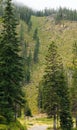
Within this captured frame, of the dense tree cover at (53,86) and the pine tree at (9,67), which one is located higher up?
the pine tree at (9,67)

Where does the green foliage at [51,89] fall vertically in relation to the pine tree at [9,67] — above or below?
below

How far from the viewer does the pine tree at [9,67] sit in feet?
116

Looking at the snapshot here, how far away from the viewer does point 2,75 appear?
36188mm

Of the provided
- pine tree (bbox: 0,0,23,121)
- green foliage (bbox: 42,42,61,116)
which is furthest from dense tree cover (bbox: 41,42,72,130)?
pine tree (bbox: 0,0,23,121)

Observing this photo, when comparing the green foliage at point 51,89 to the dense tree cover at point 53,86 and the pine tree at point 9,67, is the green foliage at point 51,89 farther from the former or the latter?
the pine tree at point 9,67

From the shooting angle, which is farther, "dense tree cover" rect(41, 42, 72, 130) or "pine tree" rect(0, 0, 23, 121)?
"dense tree cover" rect(41, 42, 72, 130)

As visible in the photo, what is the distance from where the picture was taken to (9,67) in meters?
36.1

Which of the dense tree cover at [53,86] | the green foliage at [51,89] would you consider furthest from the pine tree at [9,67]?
the dense tree cover at [53,86]

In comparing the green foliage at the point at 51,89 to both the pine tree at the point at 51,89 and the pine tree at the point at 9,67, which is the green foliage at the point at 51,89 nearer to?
the pine tree at the point at 51,89

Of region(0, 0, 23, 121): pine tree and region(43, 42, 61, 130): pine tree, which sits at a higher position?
region(0, 0, 23, 121): pine tree

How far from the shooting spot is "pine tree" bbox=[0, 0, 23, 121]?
35.4 m

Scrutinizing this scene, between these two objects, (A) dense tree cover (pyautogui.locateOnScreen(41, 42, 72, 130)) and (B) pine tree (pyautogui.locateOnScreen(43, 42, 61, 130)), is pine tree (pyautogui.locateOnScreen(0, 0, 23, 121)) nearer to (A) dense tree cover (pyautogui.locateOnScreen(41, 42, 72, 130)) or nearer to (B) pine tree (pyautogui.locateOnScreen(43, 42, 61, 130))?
(B) pine tree (pyautogui.locateOnScreen(43, 42, 61, 130))

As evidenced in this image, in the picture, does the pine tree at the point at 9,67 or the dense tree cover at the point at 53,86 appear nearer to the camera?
the pine tree at the point at 9,67

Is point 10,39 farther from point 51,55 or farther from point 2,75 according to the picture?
point 51,55
